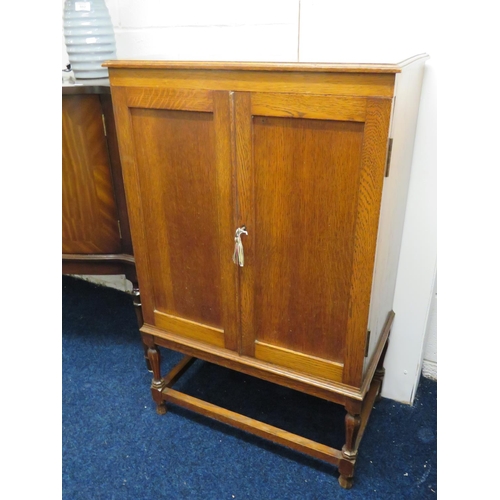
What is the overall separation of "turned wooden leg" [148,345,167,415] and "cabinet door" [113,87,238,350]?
0.12 meters

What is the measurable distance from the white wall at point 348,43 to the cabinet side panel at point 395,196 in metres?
0.05

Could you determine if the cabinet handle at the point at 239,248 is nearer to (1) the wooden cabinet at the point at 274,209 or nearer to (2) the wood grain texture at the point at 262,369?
(1) the wooden cabinet at the point at 274,209

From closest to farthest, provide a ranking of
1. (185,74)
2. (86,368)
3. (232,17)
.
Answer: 1. (185,74)
2. (232,17)
3. (86,368)

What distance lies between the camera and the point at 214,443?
146cm

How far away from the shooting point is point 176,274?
4.28ft

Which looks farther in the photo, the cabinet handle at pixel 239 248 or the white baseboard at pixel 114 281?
the white baseboard at pixel 114 281

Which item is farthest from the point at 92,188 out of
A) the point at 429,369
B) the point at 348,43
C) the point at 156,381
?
the point at 429,369

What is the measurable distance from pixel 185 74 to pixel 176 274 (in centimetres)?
55

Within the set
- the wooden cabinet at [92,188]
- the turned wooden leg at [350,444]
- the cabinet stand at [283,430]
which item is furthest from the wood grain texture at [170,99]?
the turned wooden leg at [350,444]

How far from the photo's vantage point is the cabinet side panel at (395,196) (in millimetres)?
976

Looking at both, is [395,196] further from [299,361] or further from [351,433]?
[351,433]
